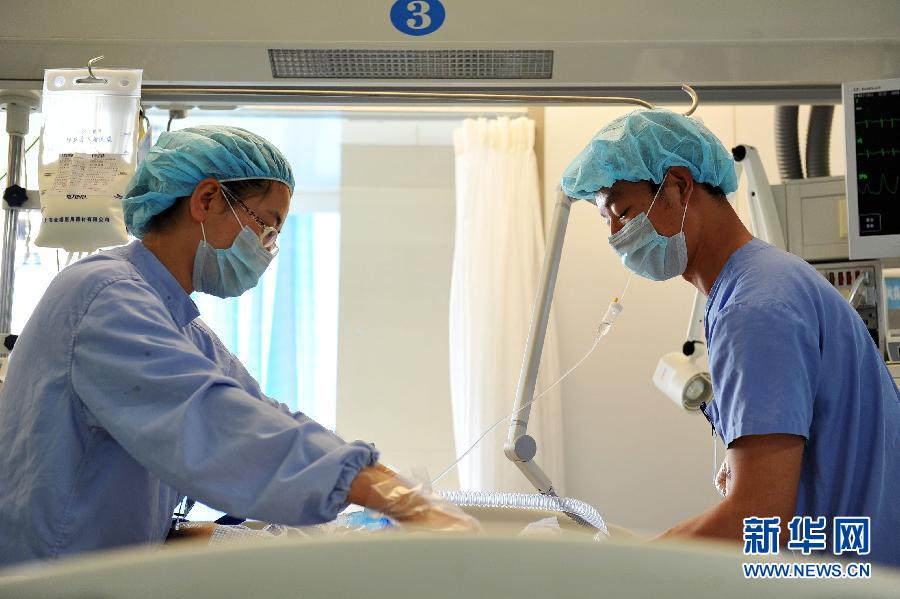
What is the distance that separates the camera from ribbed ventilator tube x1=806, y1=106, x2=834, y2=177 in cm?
268

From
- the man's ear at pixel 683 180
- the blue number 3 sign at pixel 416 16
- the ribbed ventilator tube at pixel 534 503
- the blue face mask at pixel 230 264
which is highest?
the blue number 3 sign at pixel 416 16

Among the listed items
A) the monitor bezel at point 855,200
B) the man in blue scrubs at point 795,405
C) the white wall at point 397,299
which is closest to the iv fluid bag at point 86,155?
the man in blue scrubs at point 795,405

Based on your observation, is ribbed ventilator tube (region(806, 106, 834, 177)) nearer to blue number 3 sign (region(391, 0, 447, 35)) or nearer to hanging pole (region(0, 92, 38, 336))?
blue number 3 sign (region(391, 0, 447, 35))

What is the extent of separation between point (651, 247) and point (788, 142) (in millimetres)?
1319

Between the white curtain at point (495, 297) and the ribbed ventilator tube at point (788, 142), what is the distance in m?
1.03

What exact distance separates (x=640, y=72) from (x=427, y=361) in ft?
6.08

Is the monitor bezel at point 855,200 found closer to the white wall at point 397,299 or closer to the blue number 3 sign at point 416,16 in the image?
the blue number 3 sign at point 416,16

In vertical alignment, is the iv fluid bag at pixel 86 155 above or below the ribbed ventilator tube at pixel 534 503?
above

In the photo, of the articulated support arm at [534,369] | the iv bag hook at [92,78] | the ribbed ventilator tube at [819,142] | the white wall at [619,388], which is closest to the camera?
the articulated support arm at [534,369]

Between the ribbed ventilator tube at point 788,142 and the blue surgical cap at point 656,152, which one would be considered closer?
the blue surgical cap at point 656,152

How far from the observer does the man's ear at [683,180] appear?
1.59 metres

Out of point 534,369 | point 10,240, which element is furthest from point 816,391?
point 10,240

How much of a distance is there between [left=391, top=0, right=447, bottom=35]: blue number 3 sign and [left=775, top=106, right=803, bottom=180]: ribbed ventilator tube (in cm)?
117

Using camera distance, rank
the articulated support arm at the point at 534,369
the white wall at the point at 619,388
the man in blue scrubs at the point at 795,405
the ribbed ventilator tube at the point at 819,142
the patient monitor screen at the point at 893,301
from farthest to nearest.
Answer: the white wall at the point at 619,388, the ribbed ventilator tube at the point at 819,142, the patient monitor screen at the point at 893,301, the articulated support arm at the point at 534,369, the man in blue scrubs at the point at 795,405
